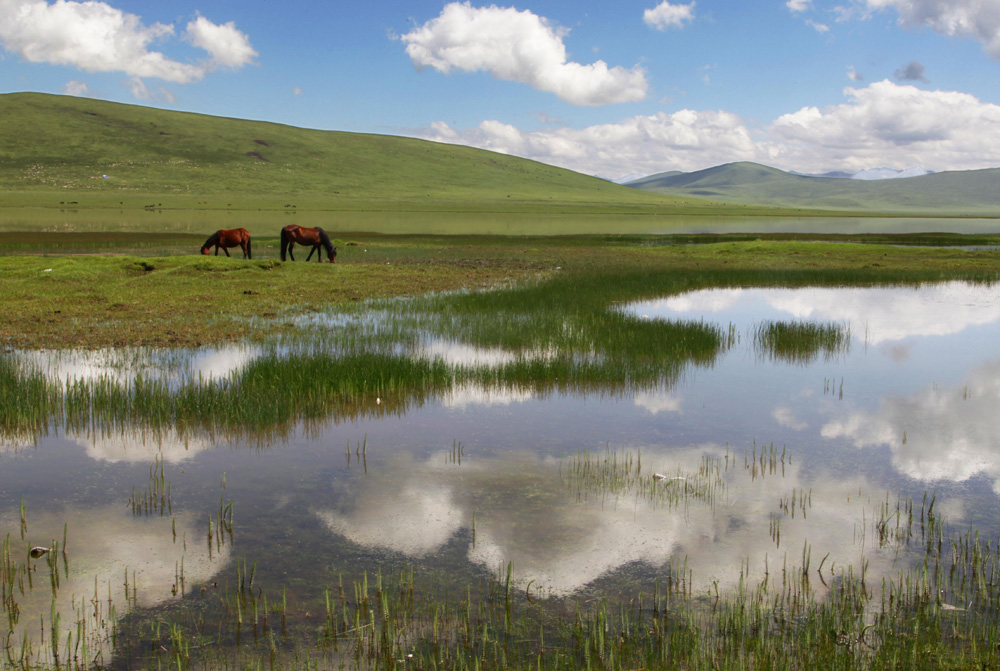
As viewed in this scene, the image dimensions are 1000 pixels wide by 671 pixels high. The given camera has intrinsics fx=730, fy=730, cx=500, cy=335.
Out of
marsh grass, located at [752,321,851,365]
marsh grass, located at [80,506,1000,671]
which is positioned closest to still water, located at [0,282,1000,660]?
marsh grass, located at [80,506,1000,671]

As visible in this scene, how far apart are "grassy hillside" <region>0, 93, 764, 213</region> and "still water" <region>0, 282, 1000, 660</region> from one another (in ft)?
375

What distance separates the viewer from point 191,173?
158250 millimetres

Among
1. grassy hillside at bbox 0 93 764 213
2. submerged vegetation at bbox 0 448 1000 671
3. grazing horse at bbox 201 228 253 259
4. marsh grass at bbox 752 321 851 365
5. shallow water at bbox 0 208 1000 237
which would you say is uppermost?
grassy hillside at bbox 0 93 764 213

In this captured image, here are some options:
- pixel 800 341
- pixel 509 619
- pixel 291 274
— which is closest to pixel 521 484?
pixel 509 619

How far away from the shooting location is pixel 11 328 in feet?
52.9

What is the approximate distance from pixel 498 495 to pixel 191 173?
555ft

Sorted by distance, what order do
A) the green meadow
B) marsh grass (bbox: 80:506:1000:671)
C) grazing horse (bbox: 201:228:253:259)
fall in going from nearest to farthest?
marsh grass (bbox: 80:506:1000:671)
the green meadow
grazing horse (bbox: 201:228:253:259)

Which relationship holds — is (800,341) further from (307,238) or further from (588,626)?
(307,238)

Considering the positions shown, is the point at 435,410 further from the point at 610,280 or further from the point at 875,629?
the point at 610,280

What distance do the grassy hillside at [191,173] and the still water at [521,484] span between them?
4501 inches

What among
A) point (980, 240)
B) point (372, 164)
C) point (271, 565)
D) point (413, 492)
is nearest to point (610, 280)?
point (413, 492)

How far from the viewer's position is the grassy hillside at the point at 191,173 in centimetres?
13212

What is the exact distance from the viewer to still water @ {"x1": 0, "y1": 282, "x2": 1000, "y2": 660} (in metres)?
5.96

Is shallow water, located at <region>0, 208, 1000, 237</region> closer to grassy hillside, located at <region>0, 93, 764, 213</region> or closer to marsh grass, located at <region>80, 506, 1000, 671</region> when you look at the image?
grassy hillside, located at <region>0, 93, 764, 213</region>
